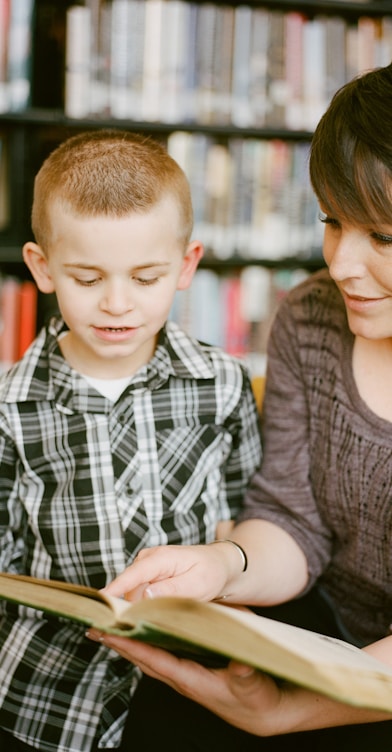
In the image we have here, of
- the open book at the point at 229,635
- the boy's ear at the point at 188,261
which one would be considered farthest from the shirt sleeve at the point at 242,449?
the open book at the point at 229,635

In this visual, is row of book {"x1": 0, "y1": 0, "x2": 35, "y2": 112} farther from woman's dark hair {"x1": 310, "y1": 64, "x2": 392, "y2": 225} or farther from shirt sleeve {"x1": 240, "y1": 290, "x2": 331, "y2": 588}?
woman's dark hair {"x1": 310, "y1": 64, "x2": 392, "y2": 225}

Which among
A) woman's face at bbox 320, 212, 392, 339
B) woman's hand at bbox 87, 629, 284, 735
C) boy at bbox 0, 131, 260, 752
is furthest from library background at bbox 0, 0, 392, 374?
woman's hand at bbox 87, 629, 284, 735

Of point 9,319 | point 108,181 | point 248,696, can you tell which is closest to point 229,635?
point 248,696

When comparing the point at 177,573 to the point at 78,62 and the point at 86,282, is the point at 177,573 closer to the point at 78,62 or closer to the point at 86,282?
the point at 86,282

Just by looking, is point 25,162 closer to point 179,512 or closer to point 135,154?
point 135,154

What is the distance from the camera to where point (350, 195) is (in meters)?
0.90

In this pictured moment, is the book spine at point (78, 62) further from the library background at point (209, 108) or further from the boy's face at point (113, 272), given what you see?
the boy's face at point (113, 272)

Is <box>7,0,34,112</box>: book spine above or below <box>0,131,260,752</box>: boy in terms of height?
above

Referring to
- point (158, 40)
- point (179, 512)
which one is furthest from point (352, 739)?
point (158, 40)

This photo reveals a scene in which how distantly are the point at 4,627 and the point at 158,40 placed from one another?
5.28ft

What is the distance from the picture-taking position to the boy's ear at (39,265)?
3.45ft

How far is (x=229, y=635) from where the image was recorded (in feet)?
2.08

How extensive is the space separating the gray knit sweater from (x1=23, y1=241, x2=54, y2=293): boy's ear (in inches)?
13.1

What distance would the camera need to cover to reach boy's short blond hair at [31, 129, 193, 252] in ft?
3.19
